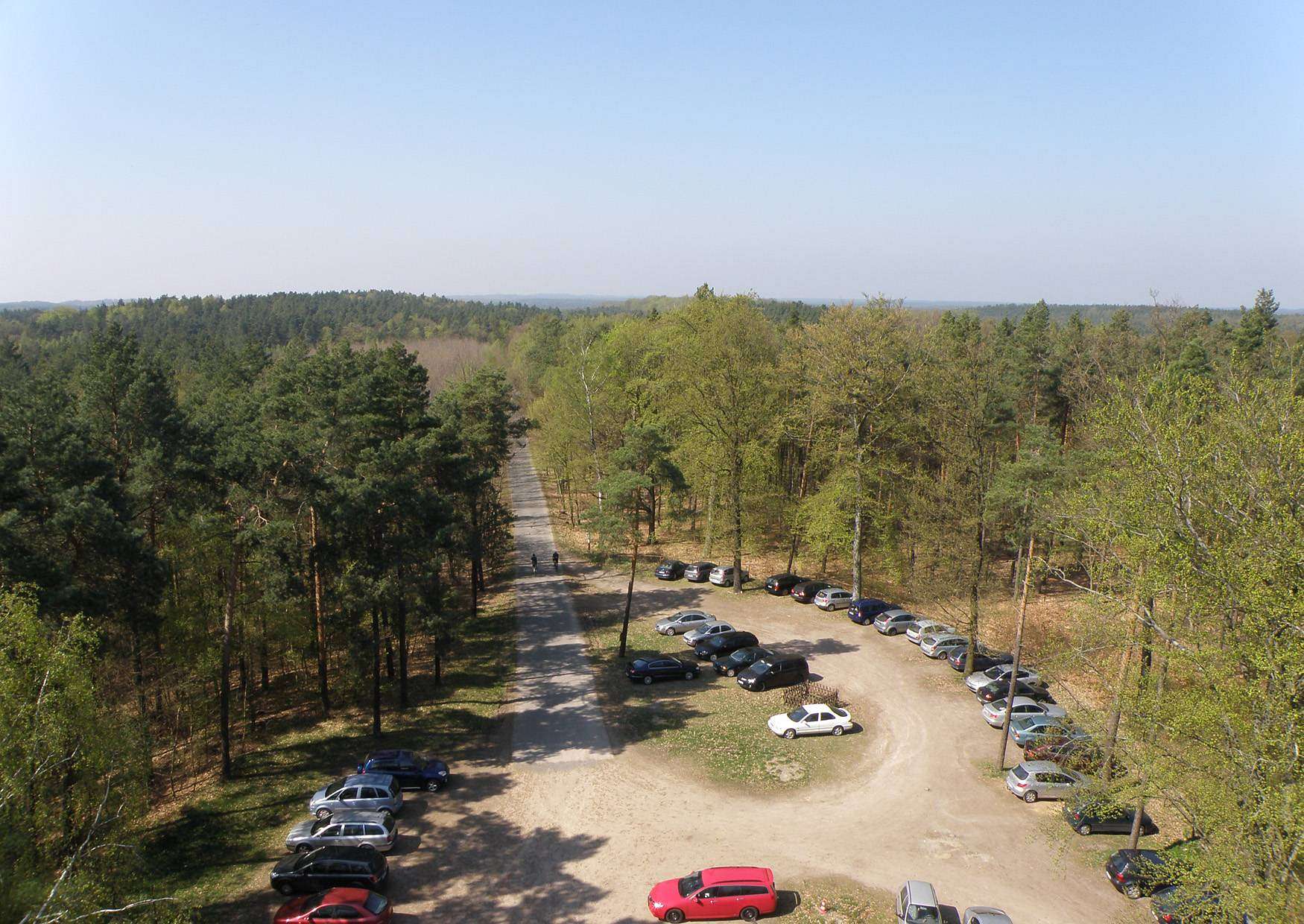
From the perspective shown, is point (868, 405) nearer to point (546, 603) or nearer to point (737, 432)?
point (737, 432)

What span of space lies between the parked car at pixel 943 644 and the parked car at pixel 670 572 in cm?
1633

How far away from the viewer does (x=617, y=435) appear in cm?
5284

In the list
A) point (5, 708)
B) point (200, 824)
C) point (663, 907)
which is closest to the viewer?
point (5, 708)

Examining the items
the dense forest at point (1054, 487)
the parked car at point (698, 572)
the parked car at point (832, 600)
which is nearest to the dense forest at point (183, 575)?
the dense forest at point (1054, 487)

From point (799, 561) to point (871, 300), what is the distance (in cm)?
1975

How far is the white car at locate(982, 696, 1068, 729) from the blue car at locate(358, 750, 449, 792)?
2025 cm

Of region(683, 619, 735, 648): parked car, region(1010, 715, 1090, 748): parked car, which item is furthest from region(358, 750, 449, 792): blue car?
region(1010, 715, 1090, 748): parked car

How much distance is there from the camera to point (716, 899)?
17.4 metres

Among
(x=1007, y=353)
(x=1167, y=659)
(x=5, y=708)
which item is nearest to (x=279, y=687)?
(x=5, y=708)

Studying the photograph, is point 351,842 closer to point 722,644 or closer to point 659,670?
point 659,670

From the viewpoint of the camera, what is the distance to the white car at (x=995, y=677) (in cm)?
2934

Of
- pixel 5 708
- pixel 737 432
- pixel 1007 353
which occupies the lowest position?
pixel 5 708

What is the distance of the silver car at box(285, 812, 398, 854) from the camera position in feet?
64.6

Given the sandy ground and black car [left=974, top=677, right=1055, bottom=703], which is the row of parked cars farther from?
black car [left=974, top=677, right=1055, bottom=703]
